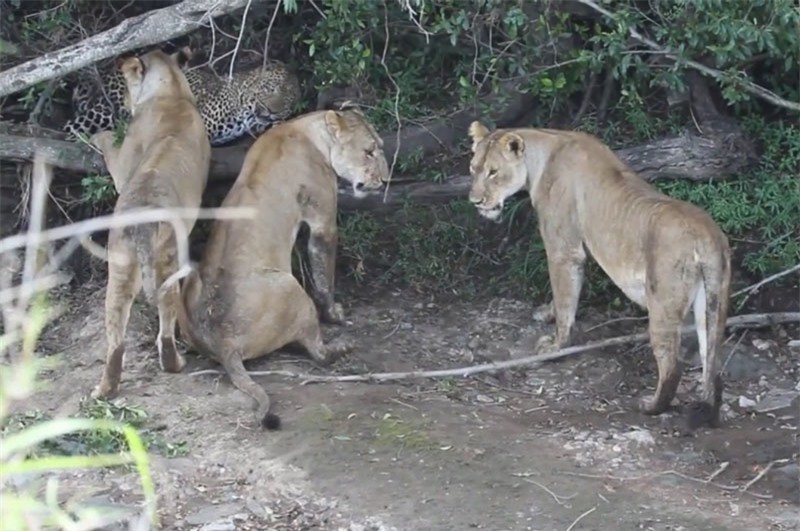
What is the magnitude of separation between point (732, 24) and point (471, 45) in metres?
2.14

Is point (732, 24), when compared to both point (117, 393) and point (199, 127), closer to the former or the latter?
point (199, 127)

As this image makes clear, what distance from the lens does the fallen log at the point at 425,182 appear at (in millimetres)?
9172

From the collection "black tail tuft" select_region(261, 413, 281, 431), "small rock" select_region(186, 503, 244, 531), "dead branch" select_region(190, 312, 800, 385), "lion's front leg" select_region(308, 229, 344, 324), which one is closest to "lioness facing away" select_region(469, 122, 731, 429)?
"dead branch" select_region(190, 312, 800, 385)

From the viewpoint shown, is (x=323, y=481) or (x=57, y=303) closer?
(x=323, y=481)

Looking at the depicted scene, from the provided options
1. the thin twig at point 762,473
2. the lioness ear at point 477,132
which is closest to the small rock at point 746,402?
the thin twig at point 762,473

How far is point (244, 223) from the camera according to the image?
27.3 feet

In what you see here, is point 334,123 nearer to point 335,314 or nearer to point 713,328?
point 335,314

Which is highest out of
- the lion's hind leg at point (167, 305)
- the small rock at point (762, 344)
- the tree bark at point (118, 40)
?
the tree bark at point (118, 40)

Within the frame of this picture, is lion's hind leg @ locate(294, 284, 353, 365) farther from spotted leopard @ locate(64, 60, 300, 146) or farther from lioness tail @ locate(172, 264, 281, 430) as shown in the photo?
spotted leopard @ locate(64, 60, 300, 146)

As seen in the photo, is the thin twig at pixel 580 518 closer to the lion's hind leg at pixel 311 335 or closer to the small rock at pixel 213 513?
the small rock at pixel 213 513

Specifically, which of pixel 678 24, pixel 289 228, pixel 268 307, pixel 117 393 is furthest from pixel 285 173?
pixel 678 24

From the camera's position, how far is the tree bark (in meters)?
8.26

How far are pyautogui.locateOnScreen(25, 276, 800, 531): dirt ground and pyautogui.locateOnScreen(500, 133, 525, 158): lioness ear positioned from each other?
113cm

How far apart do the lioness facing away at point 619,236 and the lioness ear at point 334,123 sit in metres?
0.81
